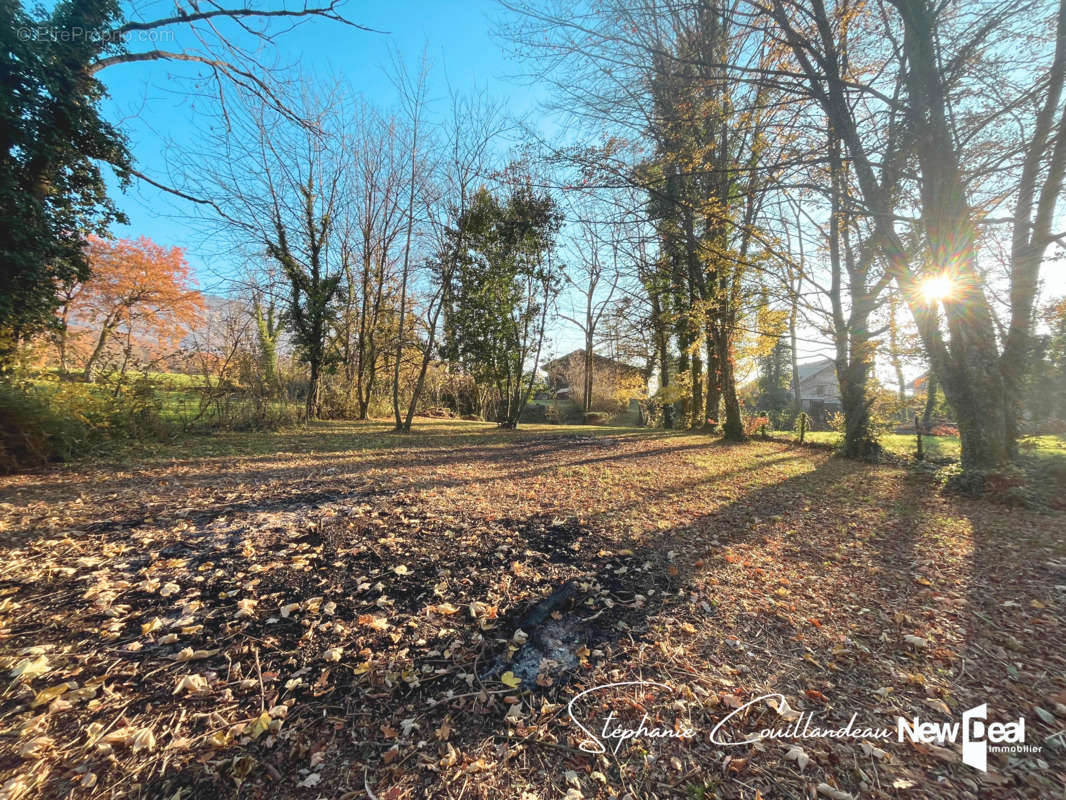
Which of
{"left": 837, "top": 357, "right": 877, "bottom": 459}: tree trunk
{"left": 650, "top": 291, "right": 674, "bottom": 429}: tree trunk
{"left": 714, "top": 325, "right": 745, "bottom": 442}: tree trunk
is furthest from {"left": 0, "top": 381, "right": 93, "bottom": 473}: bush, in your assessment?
{"left": 650, "top": 291, "right": 674, "bottom": 429}: tree trunk

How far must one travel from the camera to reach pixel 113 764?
4.30ft

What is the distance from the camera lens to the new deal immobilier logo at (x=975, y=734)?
1515 mm

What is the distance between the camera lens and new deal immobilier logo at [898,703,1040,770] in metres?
1.51

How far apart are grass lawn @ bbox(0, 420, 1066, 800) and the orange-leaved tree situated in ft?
50.0

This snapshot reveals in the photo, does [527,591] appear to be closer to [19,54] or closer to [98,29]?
[19,54]

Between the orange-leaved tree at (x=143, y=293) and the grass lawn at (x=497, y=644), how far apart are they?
15.2 m

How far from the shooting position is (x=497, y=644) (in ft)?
6.88

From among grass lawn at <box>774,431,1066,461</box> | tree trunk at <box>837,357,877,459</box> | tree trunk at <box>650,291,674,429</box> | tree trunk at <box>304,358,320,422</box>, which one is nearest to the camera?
grass lawn at <box>774,431,1066,461</box>

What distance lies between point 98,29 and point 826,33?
36.0ft

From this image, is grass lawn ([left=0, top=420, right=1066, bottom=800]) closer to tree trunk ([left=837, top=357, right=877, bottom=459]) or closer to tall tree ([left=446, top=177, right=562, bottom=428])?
tree trunk ([left=837, top=357, right=877, bottom=459])

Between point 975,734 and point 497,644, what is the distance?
2.21m

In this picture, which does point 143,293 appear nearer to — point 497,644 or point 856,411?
point 497,644

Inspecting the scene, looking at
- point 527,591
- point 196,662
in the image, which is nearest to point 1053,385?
point 527,591

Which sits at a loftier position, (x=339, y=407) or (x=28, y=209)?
(x=28, y=209)
